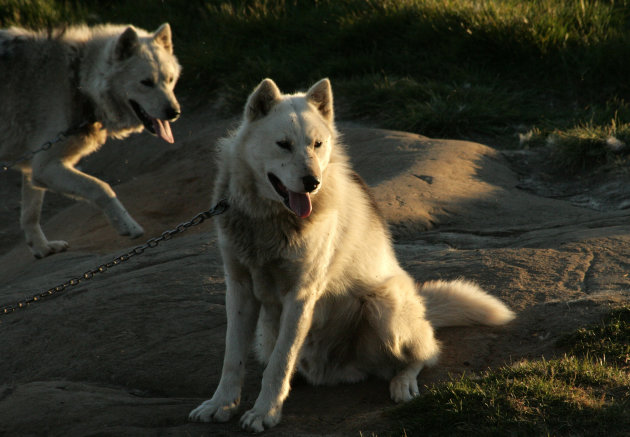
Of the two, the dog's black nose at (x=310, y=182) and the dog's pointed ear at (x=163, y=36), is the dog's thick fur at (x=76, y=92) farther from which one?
the dog's black nose at (x=310, y=182)

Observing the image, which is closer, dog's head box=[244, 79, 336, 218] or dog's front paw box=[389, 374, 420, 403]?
dog's head box=[244, 79, 336, 218]

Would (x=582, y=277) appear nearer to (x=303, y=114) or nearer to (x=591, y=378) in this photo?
(x=591, y=378)

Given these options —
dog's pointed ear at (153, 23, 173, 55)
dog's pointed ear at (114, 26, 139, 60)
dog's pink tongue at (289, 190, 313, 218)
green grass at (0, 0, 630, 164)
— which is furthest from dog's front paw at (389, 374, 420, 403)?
green grass at (0, 0, 630, 164)

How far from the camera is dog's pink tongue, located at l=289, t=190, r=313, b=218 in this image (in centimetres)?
267

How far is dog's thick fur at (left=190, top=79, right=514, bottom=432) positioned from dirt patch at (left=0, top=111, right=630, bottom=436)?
0.41 feet

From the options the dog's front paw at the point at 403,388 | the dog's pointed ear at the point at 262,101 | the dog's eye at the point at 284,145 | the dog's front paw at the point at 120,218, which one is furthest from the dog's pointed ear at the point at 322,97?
the dog's front paw at the point at 120,218

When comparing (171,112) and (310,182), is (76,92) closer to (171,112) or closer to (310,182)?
(171,112)

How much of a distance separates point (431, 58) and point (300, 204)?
22.6ft

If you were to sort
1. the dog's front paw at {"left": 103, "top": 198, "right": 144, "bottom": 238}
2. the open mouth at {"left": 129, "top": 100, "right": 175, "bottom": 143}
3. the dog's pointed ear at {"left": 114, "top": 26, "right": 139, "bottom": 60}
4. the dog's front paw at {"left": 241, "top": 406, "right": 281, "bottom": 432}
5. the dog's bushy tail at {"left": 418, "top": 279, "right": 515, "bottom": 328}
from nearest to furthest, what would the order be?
the dog's front paw at {"left": 241, "top": 406, "right": 281, "bottom": 432}
the dog's bushy tail at {"left": 418, "top": 279, "right": 515, "bottom": 328}
the dog's front paw at {"left": 103, "top": 198, "right": 144, "bottom": 238}
the dog's pointed ear at {"left": 114, "top": 26, "right": 139, "bottom": 60}
the open mouth at {"left": 129, "top": 100, "right": 175, "bottom": 143}

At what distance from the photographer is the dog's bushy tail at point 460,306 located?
11.0 feet

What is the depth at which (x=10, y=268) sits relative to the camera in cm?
586

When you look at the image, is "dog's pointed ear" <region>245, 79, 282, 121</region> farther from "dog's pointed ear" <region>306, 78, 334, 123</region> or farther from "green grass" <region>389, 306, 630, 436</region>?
"green grass" <region>389, 306, 630, 436</region>

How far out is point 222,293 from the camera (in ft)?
12.9

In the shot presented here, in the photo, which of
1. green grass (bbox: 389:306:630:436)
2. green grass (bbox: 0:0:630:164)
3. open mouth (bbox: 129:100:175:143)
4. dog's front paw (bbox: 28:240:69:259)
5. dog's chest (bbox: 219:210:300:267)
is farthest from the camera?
green grass (bbox: 0:0:630:164)
